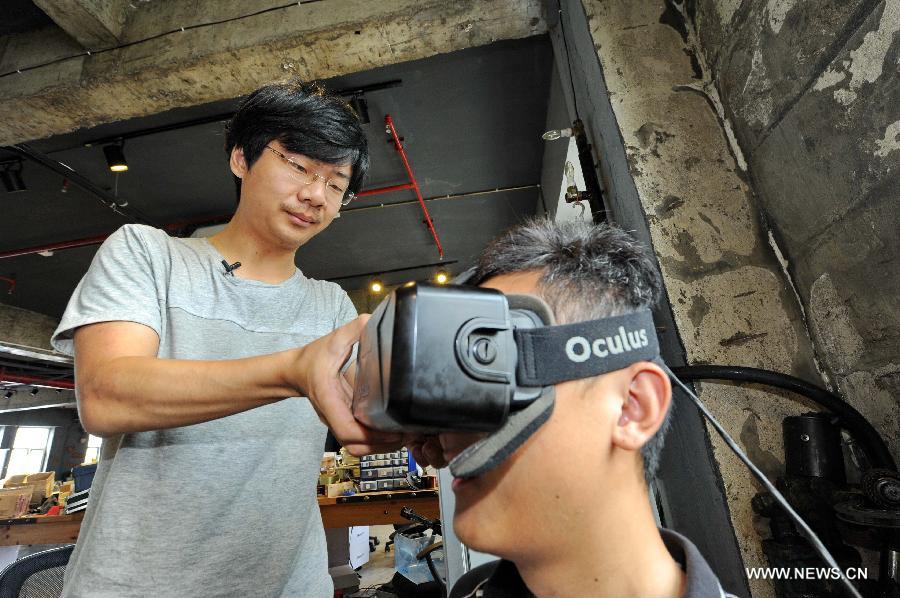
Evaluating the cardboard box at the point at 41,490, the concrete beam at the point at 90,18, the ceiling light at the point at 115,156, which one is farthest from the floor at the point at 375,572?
the concrete beam at the point at 90,18

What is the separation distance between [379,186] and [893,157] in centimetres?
467

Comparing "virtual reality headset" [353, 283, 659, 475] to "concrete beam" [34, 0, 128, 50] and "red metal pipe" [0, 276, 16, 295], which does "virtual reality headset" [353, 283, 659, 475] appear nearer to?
"concrete beam" [34, 0, 128, 50]

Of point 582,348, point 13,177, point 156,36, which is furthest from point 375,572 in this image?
point 582,348

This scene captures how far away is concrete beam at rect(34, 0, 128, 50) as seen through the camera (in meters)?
2.70

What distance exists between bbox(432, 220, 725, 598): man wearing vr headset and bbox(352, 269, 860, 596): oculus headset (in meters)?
0.06

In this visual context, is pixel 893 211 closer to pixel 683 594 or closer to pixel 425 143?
pixel 683 594

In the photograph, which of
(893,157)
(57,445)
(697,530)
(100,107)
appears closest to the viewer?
(893,157)

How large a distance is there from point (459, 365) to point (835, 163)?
3.81ft

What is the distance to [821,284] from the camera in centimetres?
124

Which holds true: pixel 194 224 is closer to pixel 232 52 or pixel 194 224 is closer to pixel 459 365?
pixel 232 52

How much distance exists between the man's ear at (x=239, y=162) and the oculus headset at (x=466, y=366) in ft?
3.20

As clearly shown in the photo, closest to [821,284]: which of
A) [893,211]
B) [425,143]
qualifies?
[893,211]

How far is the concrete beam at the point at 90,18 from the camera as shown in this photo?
2.70 m

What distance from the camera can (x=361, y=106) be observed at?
3.87 meters
